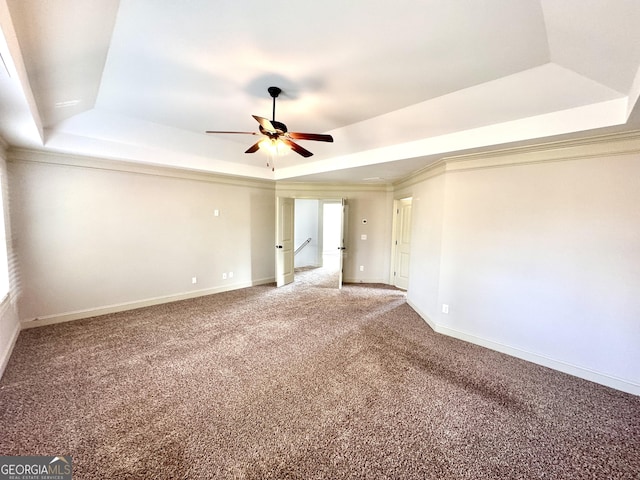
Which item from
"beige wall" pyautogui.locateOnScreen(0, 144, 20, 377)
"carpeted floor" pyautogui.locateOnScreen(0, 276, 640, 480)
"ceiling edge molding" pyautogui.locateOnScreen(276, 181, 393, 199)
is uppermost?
"ceiling edge molding" pyautogui.locateOnScreen(276, 181, 393, 199)

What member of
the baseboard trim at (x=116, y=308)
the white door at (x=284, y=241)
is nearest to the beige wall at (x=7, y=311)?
the baseboard trim at (x=116, y=308)

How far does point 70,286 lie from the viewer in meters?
3.93

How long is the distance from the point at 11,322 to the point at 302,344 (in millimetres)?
3538

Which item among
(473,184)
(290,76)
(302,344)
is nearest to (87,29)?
(290,76)

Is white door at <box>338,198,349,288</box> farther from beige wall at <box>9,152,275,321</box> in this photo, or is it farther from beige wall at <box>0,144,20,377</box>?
beige wall at <box>0,144,20,377</box>

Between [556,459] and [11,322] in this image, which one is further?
[11,322]

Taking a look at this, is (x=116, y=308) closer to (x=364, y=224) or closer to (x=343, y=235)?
(x=343, y=235)

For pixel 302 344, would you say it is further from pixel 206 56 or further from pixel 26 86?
pixel 26 86

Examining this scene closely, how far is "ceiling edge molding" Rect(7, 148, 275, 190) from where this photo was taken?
3494mm

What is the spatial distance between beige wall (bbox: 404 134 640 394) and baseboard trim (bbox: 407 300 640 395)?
1 cm

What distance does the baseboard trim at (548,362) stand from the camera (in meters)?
2.60

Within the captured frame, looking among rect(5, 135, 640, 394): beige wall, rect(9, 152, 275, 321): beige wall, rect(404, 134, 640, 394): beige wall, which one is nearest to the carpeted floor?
rect(404, 134, 640, 394): beige wall

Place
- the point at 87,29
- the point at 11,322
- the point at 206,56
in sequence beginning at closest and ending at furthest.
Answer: the point at 87,29 < the point at 206,56 < the point at 11,322

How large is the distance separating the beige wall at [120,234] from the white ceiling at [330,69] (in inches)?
22.5
